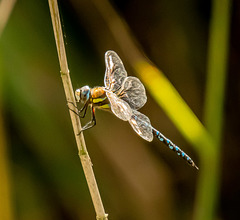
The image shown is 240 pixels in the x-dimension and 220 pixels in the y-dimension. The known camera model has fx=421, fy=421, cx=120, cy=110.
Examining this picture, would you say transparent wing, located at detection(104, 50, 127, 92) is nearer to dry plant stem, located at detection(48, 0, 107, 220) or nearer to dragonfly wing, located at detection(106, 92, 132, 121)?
dragonfly wing, located at detection(106, 92, 132, 121)

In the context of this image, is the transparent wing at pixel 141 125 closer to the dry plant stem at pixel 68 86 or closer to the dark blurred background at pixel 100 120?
the dry plant stem at pixel 68 86

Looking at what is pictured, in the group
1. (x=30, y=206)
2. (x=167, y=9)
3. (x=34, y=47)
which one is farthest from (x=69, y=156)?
(x=167, y=9)

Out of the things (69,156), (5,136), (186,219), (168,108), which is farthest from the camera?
(186,219)

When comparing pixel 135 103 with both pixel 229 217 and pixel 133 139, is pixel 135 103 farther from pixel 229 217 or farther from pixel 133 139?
pixel 229 217

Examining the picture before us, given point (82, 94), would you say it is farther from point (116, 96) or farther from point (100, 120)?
point (100, 120)

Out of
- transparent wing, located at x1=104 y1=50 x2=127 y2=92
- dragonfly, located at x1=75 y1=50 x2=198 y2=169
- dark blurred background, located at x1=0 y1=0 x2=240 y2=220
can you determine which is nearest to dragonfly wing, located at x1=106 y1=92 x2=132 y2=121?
dragonfly, located at x1=75 y1=50 x2=198 y2=169
